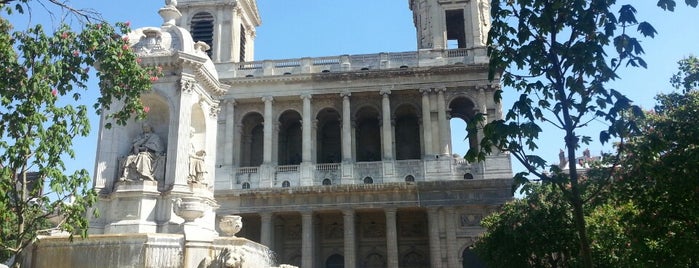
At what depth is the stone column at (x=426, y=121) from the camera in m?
36.4

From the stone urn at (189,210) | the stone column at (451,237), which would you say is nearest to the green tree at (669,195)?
the stone urn at (189,210)

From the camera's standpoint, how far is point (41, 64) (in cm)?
1063

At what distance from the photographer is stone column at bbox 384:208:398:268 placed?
3425cm

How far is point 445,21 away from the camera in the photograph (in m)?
40.2

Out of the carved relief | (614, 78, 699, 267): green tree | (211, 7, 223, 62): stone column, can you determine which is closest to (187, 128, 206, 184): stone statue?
the carved relief

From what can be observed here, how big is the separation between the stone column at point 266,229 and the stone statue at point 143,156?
22.1 metres

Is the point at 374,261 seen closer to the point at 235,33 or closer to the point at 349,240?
the point at 349,240

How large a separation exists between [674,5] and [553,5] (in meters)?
1.33

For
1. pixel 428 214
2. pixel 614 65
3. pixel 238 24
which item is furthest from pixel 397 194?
pixel 614 65

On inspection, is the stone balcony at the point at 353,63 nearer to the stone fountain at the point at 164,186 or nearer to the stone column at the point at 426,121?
the stone column at the point at 426,121

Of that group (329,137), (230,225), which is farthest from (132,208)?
(329,137)

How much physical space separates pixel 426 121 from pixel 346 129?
476 centimetres

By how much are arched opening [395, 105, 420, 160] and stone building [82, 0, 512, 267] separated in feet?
0.23

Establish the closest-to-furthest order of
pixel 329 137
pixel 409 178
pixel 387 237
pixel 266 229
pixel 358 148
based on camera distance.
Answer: pixel 387 237
pixel 266 229
pixel 409 178
pixel 358 148
pixel 329 137
